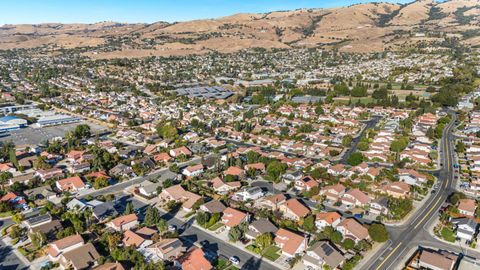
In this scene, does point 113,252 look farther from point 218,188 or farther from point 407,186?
point 407,186

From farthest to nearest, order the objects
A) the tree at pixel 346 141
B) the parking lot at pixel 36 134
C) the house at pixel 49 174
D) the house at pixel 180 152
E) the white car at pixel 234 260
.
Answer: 1. the parking lot at pixel 36 134
2. the tree at pixel 346 141
3. the house at pixel 180 152
4. the house at pixel 49 174
5. the white car at pixel 234 260

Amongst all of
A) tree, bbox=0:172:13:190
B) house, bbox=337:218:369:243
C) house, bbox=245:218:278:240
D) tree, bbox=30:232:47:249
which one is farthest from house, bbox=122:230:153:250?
tree, bbox=0:172:13:190

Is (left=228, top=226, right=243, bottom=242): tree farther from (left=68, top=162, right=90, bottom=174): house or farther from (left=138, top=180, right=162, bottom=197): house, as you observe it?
(left=68, top=162, right=90, bottom=174): house

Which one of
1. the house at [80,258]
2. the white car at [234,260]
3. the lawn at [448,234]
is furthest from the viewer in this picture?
the lawn at [448,234]

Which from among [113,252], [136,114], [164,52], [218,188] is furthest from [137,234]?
[164,52]

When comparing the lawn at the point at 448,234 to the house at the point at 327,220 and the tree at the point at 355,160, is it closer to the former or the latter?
the house at the point at 327,220

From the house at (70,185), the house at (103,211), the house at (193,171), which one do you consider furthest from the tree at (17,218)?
the house at (193,171)

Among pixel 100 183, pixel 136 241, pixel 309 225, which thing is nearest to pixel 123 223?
pixel 136 241
